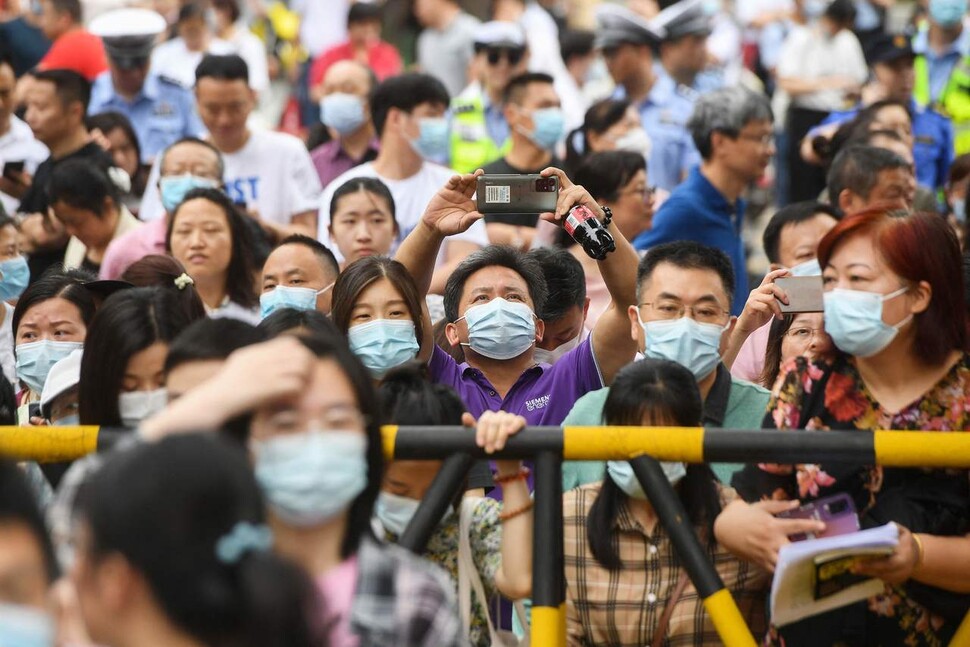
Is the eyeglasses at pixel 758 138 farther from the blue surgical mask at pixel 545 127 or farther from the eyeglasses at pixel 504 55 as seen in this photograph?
the eyeglasses at pixel 504 55

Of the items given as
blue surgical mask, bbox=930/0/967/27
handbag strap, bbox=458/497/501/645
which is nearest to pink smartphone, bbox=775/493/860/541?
handbag strap, bbox=458/497/501/645

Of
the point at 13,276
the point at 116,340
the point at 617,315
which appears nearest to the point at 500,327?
the point at 617,315

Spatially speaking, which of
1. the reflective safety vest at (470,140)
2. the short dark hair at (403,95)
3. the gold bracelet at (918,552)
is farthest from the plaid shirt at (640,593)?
the reflective safety vest at (470,140)

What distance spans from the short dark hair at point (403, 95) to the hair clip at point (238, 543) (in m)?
6.44

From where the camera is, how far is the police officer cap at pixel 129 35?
34.8 feet

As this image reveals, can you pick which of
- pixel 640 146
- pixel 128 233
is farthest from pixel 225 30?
pixel 128 233

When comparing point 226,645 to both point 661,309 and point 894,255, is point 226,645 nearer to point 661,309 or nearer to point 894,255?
point 894,255

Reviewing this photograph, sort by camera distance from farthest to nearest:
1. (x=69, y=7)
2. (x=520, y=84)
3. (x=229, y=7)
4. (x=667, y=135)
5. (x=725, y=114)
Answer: (x=229, y=7), (x=69, y=7), (x=667, y=135), (x=520, y=84), (x=725, y=114)

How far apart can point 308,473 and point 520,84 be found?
688 centimetres

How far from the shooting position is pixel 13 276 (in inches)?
269

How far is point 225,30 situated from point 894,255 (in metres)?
10.4

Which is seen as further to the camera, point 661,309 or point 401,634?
point 661,309

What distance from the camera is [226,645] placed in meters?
2.38

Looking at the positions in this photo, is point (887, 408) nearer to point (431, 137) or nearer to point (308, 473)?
point (308, 473)
